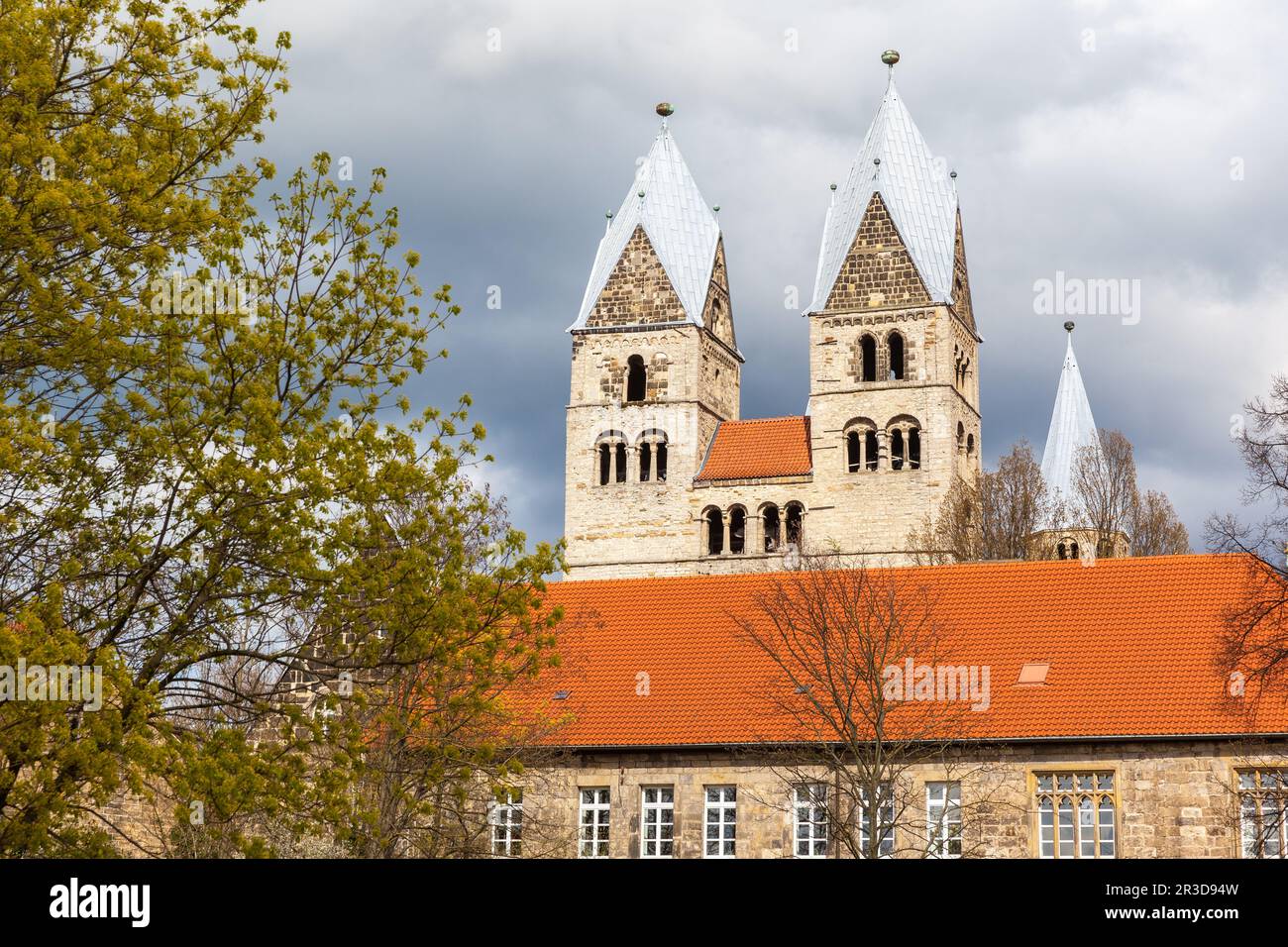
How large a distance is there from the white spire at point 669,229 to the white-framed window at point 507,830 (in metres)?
43.8

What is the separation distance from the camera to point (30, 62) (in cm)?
1180

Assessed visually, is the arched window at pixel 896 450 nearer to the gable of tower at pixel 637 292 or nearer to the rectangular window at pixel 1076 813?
the gable of tower at pixel 637 292

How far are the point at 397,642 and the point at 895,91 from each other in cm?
6099

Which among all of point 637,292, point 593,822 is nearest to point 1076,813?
point 593,822

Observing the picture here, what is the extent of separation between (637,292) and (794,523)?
12034 millimetres

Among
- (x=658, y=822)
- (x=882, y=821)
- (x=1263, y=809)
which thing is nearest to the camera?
(x=882, y=821)

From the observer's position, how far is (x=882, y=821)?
976 inches

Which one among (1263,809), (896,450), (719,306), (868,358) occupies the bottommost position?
(1263,809)

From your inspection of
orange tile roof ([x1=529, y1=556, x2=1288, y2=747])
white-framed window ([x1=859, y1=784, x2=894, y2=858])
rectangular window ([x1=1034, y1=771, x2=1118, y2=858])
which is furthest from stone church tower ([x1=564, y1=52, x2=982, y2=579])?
white-framed window ([x1=859, y1=784, x2=894, y2=858])

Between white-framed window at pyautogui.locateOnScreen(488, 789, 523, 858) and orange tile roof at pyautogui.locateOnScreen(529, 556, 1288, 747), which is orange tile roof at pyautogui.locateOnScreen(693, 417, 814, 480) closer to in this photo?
orange tile roof at pyautogui.locateOnScreen(529, 556, 1288, 747)

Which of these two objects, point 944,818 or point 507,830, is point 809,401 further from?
point 944,818

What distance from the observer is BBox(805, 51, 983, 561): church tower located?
6612cm

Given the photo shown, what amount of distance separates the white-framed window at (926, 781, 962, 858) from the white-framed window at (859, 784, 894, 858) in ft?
2.01
